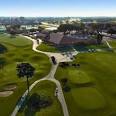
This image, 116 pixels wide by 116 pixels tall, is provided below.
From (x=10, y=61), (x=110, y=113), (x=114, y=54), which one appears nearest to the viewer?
(x=110, y=113)

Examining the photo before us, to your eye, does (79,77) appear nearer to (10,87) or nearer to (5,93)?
(10,87)

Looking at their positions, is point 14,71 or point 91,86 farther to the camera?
point 14,71

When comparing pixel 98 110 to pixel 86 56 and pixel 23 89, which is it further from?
pixel 86 56

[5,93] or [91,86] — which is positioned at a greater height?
[91,86]

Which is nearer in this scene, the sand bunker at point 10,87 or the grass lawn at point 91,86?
the grass lawn at point 91,86

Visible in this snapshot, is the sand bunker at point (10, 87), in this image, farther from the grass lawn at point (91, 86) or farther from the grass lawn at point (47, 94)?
the grass lawn at point (91, 86)

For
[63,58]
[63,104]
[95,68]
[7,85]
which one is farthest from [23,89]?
[63,58]

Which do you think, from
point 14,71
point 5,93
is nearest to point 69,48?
point 14,71

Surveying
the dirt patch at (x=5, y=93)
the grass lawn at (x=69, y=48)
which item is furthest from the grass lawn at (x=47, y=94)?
the grass lawn at (x=69, y=48)
